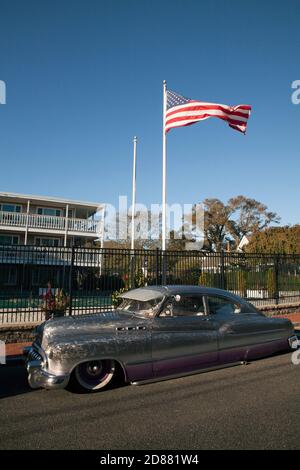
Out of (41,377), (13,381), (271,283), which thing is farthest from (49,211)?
(41,377)

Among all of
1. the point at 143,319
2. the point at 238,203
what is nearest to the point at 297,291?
the point at 143,319

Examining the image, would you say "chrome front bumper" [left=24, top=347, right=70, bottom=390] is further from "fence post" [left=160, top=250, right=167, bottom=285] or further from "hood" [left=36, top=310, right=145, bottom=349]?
"fence post" [left=160, top=250, right=167, bottom=285]

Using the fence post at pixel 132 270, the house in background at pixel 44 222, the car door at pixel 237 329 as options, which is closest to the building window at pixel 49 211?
the house in background at pixel 44 222

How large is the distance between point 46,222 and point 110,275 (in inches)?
793

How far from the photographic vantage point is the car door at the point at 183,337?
505 cm

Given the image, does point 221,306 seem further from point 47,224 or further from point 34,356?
point 47,224

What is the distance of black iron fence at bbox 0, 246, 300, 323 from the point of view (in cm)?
934

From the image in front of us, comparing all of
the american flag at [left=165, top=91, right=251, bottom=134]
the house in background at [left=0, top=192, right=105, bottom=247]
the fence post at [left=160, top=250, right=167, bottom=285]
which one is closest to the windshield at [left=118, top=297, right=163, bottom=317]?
the fence post at [left=160, top=250, right=167, bottom=285]

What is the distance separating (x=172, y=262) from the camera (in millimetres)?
11148

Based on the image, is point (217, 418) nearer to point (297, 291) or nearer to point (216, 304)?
point (216, 304)

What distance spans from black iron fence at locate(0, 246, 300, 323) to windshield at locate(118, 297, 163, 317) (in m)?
3.90

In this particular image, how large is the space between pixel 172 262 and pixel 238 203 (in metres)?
45.4

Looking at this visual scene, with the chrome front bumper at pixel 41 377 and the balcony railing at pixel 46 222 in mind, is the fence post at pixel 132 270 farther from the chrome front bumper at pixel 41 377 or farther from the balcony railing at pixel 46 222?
the balcony railing at pixel 46 222

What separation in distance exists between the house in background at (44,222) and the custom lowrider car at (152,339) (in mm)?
22221
